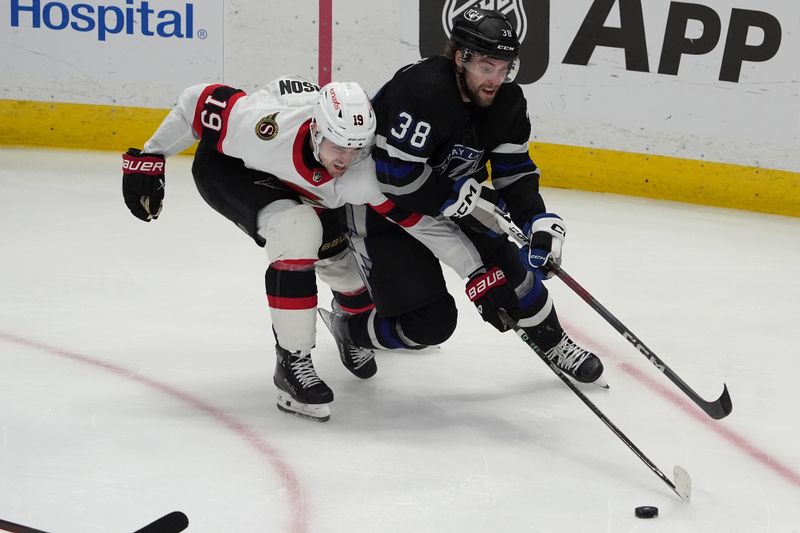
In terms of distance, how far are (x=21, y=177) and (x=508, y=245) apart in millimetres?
2968

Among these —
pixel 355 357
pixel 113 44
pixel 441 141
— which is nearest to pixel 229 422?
pixel 355 357

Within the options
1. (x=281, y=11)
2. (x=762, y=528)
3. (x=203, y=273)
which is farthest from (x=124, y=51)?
(x=762, y=528)

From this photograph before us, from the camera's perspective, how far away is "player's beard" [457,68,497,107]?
9.61ft

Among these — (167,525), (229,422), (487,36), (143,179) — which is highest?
(487,36)

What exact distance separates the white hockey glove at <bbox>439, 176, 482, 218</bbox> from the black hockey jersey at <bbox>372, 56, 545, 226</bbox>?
19 millimetres

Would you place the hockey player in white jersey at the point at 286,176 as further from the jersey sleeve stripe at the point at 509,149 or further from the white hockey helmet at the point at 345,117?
the jersey sleeve stripe at the point at 509,149

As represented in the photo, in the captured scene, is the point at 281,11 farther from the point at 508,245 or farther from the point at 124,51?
the point at 508,245

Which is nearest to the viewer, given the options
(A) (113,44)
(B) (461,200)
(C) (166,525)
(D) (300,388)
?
(C) (166,525)

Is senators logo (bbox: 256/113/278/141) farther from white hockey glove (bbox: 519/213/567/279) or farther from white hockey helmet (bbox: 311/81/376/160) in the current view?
white hockey glove (bbox: 519/213/567/279)

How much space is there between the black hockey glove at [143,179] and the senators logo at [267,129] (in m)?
0.32

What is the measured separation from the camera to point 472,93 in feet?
9.65

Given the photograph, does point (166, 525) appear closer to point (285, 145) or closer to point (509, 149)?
point (285, 145)

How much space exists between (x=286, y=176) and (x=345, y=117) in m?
0.31

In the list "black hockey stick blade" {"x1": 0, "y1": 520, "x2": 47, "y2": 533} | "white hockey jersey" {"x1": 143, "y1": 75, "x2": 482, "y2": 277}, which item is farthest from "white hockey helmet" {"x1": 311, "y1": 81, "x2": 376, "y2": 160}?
"black hockey stick blade" {"x1": 0, "y1": 520, "x2": 47, "y2": 533}
